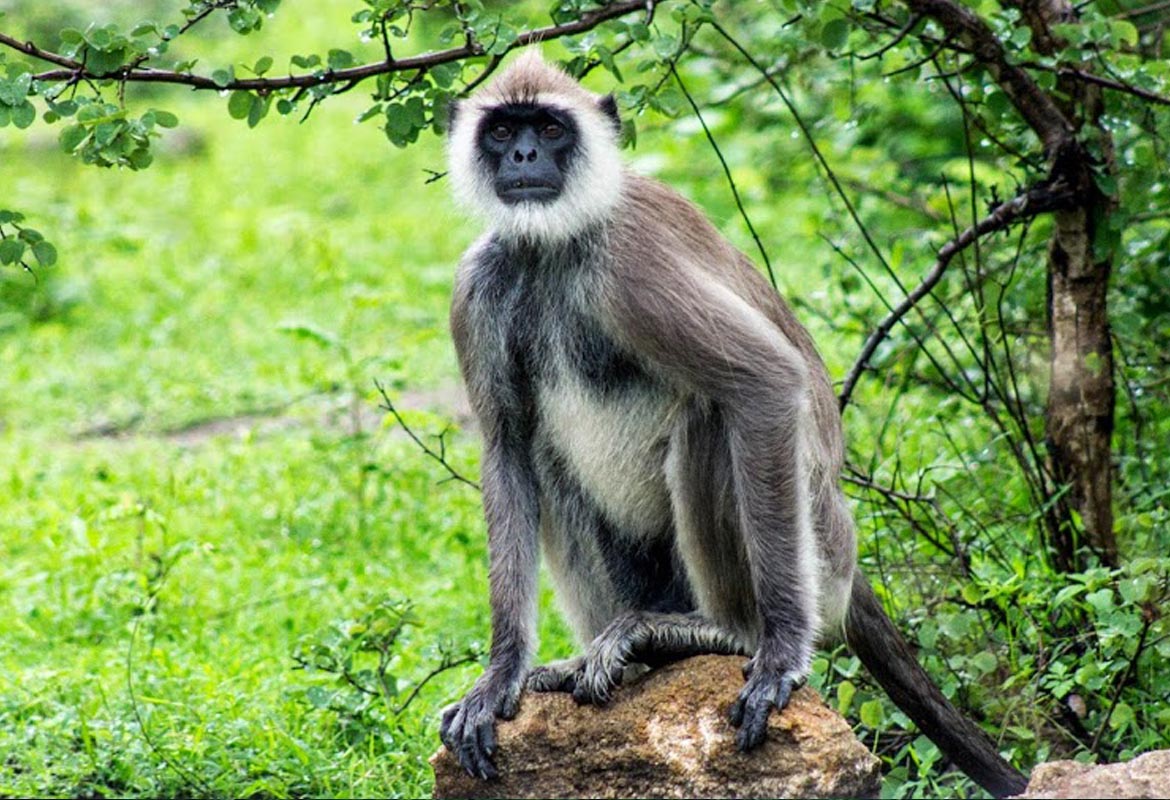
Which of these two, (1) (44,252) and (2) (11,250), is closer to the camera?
(2) (11,250)

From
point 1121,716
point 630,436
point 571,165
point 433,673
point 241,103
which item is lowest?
point 1121,716

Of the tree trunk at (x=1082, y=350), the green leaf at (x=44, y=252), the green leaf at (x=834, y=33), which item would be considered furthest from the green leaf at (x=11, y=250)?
the tree trunk at (x=1082, y=350)

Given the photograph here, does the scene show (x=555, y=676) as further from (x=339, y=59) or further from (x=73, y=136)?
(x=73, y=136)

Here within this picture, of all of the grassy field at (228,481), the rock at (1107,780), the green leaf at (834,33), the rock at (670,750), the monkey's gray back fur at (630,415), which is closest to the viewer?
the rock at (1107,780)

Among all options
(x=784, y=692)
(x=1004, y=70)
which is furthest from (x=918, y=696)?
(x=1004, y=70)

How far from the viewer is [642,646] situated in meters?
4.57

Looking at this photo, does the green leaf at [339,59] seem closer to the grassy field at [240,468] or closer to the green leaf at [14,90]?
the green leaf at [14,90]

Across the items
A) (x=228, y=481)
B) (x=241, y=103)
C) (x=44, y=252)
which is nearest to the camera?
(x=44, y=252)

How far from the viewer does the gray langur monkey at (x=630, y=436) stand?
4508 mm

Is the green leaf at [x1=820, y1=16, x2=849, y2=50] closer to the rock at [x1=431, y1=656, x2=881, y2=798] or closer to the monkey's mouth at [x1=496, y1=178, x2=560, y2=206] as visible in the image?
the monkey's mouth at [x1=496, y1=178, x2=560, y2=206]

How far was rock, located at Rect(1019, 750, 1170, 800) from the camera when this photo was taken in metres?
3.47

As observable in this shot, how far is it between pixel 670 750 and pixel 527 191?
5.12ft

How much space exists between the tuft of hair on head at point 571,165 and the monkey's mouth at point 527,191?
0.06 ft

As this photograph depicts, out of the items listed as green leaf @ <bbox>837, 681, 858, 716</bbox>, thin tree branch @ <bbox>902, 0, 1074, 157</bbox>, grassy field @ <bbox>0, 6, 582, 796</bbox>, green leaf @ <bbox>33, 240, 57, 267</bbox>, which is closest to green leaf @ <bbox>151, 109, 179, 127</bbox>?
green leaf @ <bbox>33, 240, 57, 267</bbox>
